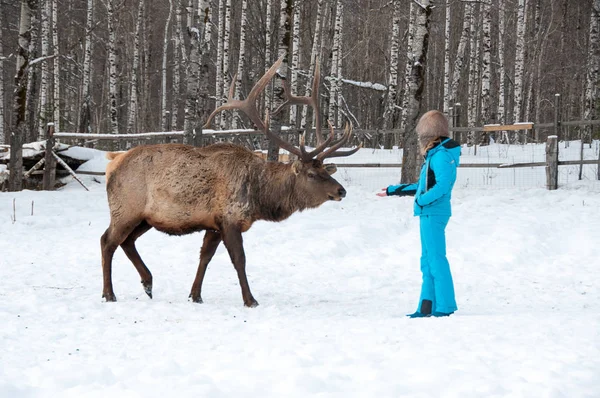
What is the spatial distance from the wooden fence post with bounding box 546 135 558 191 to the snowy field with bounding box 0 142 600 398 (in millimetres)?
214

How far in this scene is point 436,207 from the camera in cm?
552

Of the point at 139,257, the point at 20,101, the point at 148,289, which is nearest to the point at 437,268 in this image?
the point at 148,289

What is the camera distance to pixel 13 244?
953 centimetres

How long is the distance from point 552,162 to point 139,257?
8724 mm

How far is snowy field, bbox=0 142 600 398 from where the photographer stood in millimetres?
3340

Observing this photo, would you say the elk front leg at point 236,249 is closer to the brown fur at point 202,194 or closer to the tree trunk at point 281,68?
the brown fur at point 202,194

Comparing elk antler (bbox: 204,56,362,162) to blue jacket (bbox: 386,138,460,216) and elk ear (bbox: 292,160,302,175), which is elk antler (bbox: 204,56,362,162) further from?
blue jacket (bbox: 386,138,460,216)

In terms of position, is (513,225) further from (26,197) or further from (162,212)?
(26,197)

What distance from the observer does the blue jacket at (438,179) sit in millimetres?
5430

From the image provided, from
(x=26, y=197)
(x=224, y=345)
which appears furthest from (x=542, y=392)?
(x=26, y=197)

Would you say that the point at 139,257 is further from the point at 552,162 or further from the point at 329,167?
the point at 552,162

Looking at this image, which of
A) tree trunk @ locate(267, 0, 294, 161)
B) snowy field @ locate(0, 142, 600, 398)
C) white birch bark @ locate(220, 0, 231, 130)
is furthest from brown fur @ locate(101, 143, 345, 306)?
white birch bark @ locate(220, 0, 231, 130)

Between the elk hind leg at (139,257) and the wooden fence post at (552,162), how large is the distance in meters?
8.59

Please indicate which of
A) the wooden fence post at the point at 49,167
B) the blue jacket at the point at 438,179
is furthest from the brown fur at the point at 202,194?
the wooden fence post at the point at 49,167
